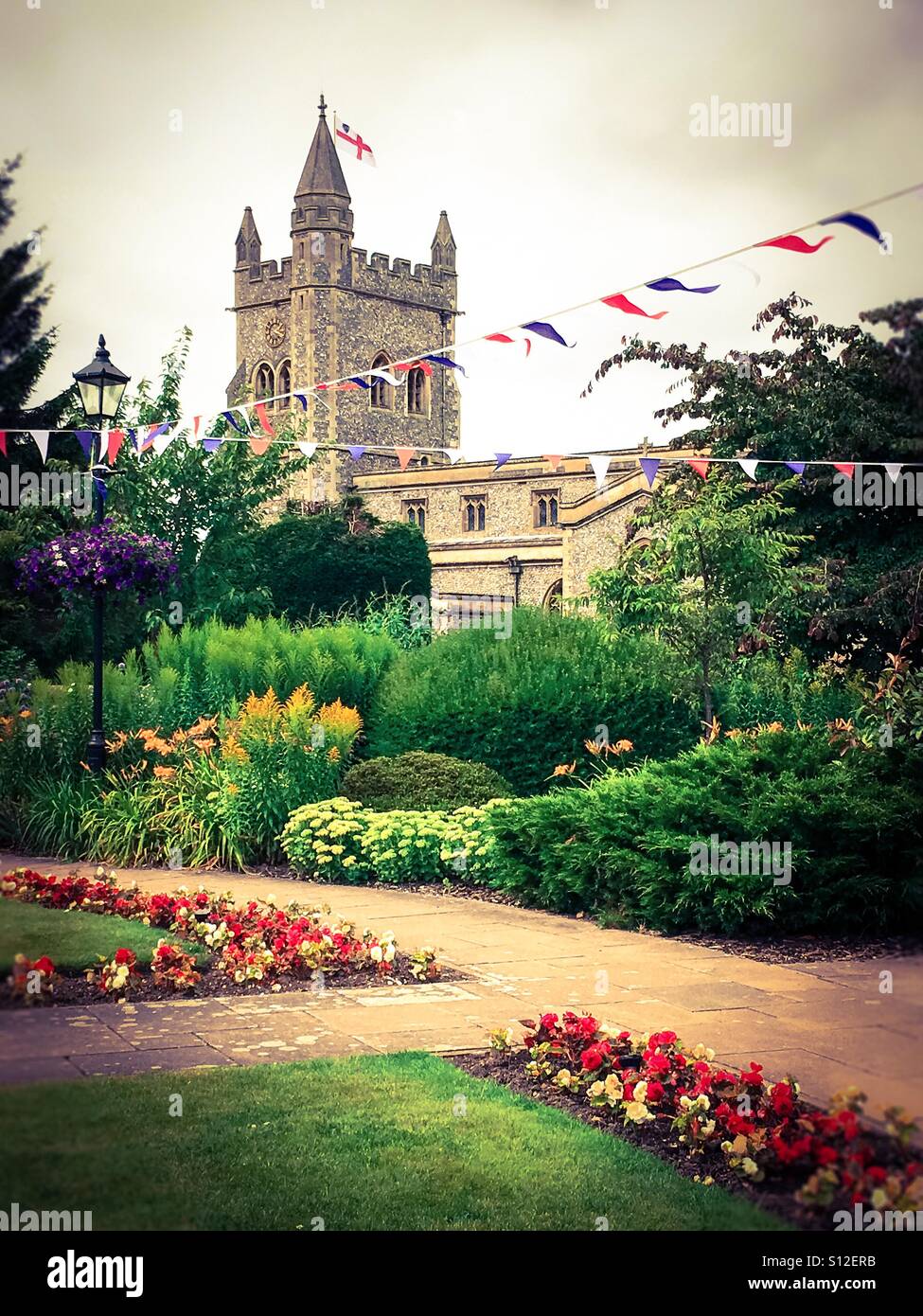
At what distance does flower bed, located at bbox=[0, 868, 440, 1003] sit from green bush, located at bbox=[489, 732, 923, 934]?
1.57 meters

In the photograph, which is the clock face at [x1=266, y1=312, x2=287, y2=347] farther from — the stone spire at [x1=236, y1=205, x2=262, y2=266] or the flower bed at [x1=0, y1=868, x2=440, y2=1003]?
the flower bed at [x1=0, y1=868, x2=440, y2=1003]

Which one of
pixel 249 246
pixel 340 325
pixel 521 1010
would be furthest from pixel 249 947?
pixel 249 246

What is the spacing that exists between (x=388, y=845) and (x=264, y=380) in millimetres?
63703

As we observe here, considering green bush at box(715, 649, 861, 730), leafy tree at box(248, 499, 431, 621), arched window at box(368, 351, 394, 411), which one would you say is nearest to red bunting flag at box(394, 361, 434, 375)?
green bush at box(715, 649, 861, 730)

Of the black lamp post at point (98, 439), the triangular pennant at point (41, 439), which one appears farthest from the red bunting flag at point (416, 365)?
the triangular pennant at point (41, 439)

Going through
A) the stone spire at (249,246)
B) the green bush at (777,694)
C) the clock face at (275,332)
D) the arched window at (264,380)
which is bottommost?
the green bush at (777,694)

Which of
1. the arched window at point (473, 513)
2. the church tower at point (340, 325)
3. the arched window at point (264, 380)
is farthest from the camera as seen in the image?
the arched window at point (264, 380)

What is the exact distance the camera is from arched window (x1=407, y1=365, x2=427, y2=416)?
230ft

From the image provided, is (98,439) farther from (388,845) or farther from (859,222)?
(859,222)

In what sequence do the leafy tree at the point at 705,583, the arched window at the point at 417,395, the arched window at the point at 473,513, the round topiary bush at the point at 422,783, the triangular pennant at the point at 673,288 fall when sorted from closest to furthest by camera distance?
the triangular pennant at the point at 673,288, the round topiary bush at the point at 422,783, the leafy tree at the point at 705,583, the arched window at the point at 473,513, the arched window at the point at 417,395

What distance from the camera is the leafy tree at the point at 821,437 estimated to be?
13.2m

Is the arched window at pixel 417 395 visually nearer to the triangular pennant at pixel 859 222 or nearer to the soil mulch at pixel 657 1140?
the soil mulch at pixel 657 1140

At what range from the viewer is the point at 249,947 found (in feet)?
20.4

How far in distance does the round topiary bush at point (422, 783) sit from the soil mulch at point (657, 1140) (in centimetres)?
525
